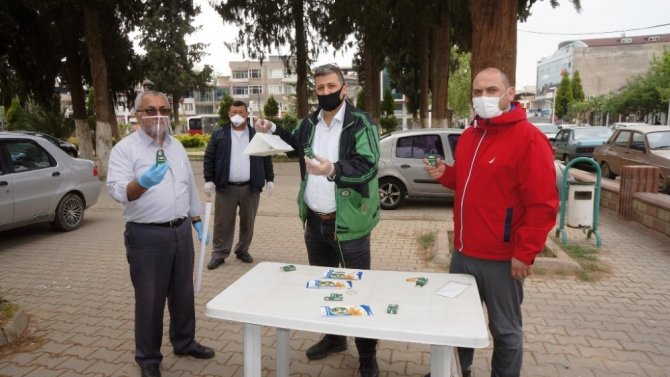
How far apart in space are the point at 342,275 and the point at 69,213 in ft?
23.8

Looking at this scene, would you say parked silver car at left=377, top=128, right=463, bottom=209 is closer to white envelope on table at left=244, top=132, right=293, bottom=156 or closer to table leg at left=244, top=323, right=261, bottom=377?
white envelope on table at left=244, top=132, right=293, bottom=156

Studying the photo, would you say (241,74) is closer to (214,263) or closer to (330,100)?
(214,263)

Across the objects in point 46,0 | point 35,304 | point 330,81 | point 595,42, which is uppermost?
point 595,42

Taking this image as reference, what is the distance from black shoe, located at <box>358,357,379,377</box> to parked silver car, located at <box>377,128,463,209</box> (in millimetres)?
6430

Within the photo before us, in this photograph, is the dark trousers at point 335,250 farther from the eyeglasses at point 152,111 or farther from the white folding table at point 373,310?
the eyeglasses at point 152,111

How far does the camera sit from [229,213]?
614 centimetres

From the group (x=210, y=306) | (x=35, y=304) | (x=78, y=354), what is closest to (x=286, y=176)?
(x=35, y=304)

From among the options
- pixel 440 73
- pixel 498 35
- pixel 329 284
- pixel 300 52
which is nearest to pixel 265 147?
pixel 329 284

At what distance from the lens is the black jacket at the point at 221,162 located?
590cm

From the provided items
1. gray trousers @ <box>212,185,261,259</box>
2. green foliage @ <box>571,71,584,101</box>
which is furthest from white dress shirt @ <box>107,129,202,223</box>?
green foliage @ <box>571,71,584,101</box>

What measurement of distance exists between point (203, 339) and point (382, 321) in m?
2.44

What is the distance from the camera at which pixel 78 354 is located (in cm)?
388

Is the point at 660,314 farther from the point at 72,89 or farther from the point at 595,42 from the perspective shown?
the point at 595,42

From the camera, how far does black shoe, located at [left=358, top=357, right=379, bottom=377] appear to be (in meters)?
3.34
